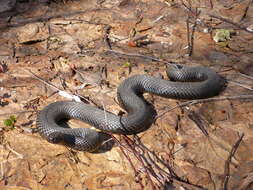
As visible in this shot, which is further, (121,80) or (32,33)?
(32,33)

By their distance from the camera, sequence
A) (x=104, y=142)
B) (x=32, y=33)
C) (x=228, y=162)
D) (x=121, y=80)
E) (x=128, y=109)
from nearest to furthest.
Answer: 1. (x=228, y=162)
2. (x=104, y=142)
3. (x=128, y=109)
4. (x=121, y=80)
5. (x=32, y=33)

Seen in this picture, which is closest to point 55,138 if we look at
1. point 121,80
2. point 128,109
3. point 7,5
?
point 128,109

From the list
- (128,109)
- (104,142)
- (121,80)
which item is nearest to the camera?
(104,142)

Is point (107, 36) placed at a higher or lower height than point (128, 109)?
higher

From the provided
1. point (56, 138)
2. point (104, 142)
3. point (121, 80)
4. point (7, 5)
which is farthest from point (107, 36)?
point (56, 138)

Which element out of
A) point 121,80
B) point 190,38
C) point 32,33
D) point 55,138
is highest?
point 190,38

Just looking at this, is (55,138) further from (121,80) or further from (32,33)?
(32,33)

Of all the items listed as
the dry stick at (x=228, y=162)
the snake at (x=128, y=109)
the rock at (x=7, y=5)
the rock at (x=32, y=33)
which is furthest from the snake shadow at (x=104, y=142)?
the rock at (x=7, y=5)

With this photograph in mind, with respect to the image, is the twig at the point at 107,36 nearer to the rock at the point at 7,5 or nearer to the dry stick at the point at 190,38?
the dry stick at the point at 190,38

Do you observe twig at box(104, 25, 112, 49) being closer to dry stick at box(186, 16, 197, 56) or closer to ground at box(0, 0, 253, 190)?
ground at box(0, 0, 253, 190)
